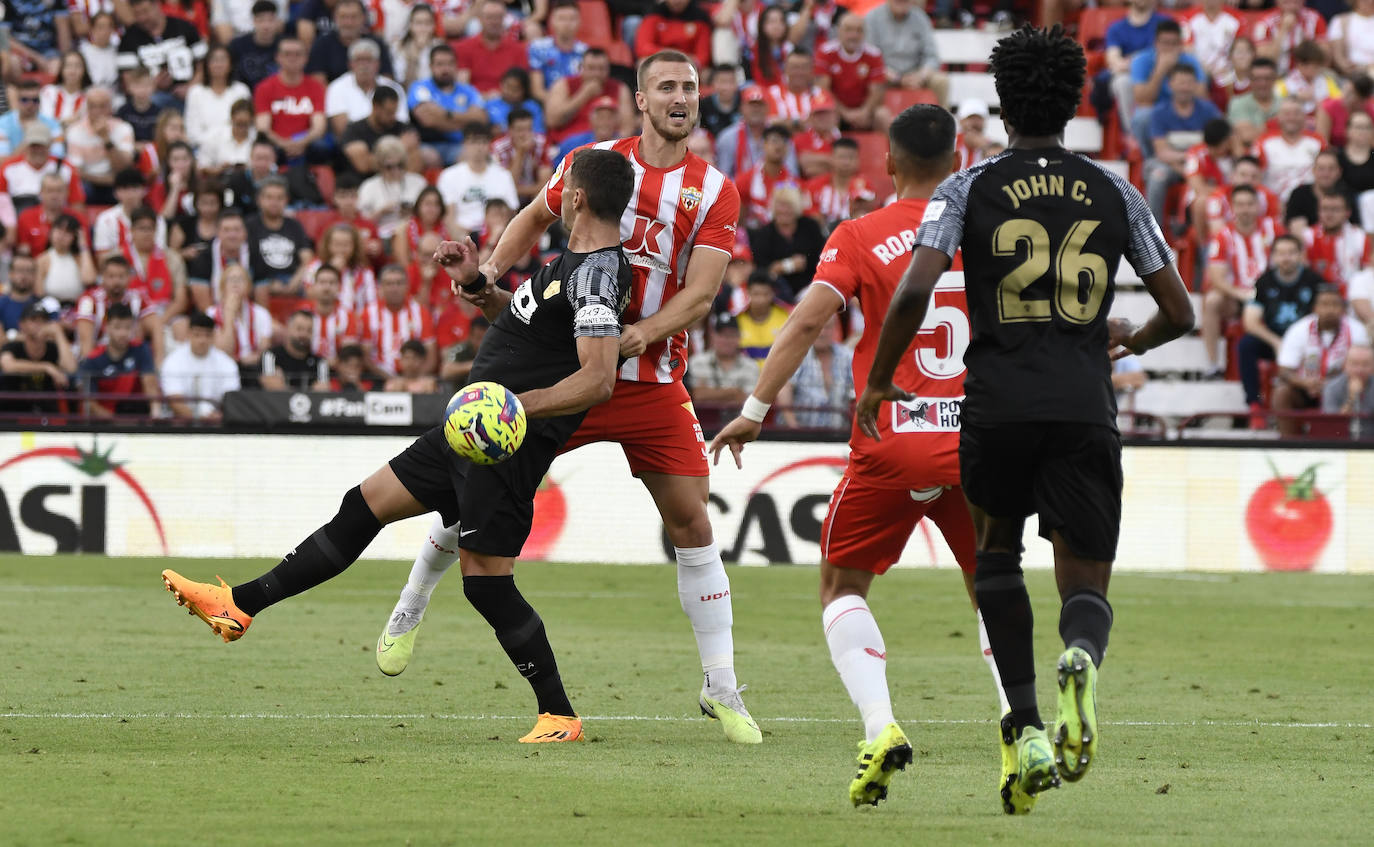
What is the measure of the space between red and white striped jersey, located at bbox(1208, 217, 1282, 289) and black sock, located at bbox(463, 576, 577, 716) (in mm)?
13839

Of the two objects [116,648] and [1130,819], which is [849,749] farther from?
[116,648]

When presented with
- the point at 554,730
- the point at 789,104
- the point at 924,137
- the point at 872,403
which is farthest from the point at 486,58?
the point at 872,403

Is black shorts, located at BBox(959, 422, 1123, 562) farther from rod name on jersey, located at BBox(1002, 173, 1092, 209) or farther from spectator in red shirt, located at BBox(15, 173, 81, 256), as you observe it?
spectator in red shirt, located at BBox(15, 173, 81, 256)

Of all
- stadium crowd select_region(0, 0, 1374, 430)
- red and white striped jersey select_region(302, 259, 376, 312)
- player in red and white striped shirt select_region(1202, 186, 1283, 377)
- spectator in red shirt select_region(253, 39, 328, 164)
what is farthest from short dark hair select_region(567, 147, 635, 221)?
player in red and white striped shirt select_region(1202, 186, 1283, 377)

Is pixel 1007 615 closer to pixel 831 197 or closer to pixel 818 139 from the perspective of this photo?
pixel 831 197

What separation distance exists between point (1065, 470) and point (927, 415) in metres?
1.10

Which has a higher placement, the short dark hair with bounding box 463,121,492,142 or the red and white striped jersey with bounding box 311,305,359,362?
the short dark hair with bounding box 463,121,492,142

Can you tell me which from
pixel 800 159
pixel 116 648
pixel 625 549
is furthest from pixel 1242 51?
pixel 116 648

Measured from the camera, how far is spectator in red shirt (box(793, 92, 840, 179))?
20078 mm

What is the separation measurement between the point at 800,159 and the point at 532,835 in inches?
617

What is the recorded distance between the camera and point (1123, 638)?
11.9m

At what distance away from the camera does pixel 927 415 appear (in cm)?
652

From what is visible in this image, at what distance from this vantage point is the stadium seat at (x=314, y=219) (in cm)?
1898

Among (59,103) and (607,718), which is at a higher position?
(59,103)
